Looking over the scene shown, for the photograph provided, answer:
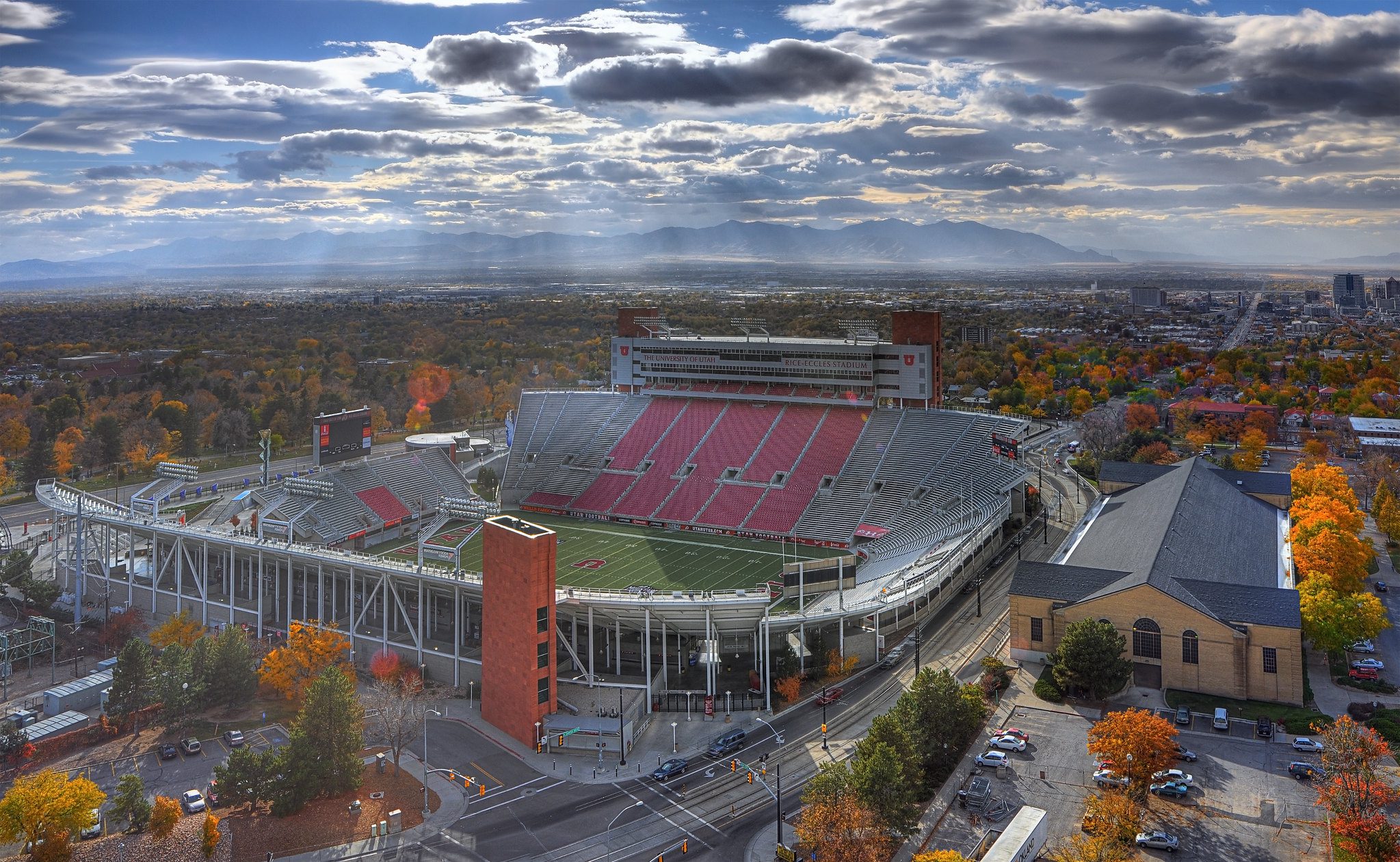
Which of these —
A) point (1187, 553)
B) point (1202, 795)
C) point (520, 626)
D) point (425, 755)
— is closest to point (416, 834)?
point (425, 755)

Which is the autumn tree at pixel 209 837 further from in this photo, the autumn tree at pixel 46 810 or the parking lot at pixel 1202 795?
the parking lot at pixel 1202 795

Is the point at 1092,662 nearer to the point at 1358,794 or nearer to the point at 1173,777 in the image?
the point at 1173,777

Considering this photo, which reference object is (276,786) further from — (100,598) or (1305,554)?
(1305,554)

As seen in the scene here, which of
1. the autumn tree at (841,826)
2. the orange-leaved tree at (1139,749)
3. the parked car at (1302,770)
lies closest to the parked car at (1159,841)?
the orange-leaved tree at (1139,749)

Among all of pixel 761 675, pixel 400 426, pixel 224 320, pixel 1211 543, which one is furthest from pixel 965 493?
pixel 224 320

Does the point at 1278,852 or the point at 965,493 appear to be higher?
the point at 965,493

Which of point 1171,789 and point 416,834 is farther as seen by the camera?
point 1171,789
